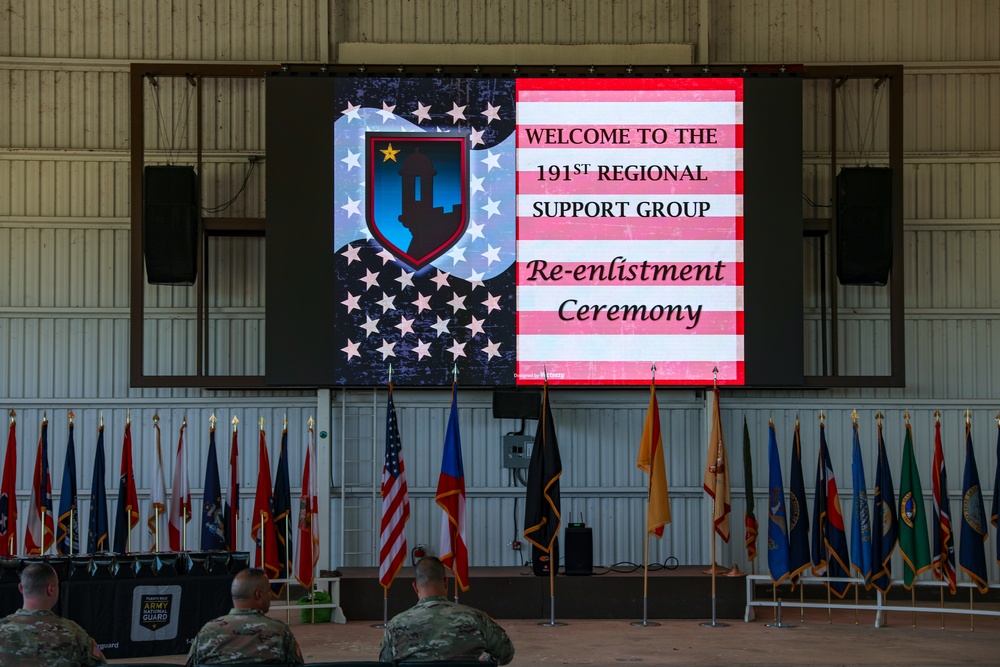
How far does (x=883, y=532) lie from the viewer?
11750 mm

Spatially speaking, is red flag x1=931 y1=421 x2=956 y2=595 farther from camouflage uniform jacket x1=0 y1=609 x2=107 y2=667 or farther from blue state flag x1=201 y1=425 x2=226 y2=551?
camouflage uniform jacket x1=0 y1=609 x2=107 y2=667

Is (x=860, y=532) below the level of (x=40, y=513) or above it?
below

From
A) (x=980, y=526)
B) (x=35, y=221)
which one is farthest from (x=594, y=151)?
(x=35, y=221)

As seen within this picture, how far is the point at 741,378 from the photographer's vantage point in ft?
40.5

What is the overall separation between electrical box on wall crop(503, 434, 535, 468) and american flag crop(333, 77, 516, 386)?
1.45 meters

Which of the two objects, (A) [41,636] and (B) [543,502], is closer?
(A) [41,636]

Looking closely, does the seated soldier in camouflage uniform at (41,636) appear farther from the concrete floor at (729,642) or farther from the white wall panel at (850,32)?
the white wall panel at (850,32)

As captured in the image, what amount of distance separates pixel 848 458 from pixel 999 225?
333 cm

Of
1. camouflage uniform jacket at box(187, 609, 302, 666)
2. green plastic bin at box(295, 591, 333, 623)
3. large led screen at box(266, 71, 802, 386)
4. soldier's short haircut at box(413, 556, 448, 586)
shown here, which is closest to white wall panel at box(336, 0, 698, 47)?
large led screen at box(266, 71, 802, 386)

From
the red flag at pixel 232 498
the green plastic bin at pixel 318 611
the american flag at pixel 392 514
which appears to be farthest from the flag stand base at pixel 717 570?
the red flag at pixel 232 498

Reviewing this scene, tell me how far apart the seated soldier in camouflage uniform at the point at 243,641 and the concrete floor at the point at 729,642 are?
169 inches

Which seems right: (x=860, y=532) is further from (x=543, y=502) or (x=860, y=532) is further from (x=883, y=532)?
(x=543, y=502)

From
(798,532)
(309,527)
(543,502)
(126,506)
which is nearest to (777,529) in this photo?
(798,532)

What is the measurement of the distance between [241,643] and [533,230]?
776 cm
